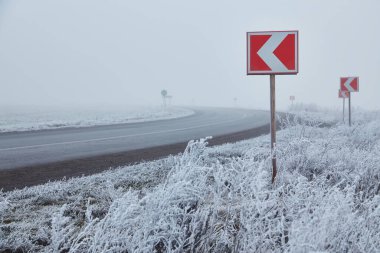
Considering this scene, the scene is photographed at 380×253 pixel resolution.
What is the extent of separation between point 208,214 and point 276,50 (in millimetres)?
2926

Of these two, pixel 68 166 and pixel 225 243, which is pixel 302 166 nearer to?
pixel 225 243

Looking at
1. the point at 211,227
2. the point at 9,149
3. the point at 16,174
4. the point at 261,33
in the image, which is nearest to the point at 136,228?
the point at 211,227

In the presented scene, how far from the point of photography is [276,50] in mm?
5320

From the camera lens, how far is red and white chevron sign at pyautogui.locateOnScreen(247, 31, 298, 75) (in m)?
5.31

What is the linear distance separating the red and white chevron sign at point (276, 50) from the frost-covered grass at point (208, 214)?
56.0 inches

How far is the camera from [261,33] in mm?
5332

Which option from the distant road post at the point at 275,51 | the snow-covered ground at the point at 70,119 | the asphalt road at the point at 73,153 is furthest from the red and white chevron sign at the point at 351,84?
the snow-covered ground at the point at 70,119

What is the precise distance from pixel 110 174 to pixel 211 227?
3.78 m

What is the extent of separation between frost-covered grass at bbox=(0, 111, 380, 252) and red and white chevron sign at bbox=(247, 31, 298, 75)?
4.67 feet

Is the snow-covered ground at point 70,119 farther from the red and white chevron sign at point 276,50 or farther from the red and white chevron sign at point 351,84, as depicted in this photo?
the red and white chevron sign at point 276,50

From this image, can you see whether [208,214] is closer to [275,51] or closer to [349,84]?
[275,51]

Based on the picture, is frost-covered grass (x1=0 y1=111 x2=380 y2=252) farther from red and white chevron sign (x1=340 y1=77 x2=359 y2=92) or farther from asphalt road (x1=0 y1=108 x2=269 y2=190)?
red and white chevron sign (x1=340 y1=77 x2=359 y2=92)

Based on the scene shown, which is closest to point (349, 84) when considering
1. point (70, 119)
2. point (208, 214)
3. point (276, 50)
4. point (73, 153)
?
point (276, 50)

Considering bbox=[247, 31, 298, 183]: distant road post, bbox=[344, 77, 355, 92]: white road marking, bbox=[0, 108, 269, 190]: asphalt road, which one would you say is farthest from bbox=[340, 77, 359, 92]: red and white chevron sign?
bbox=[247, 31, 298, 183]: distant road post
